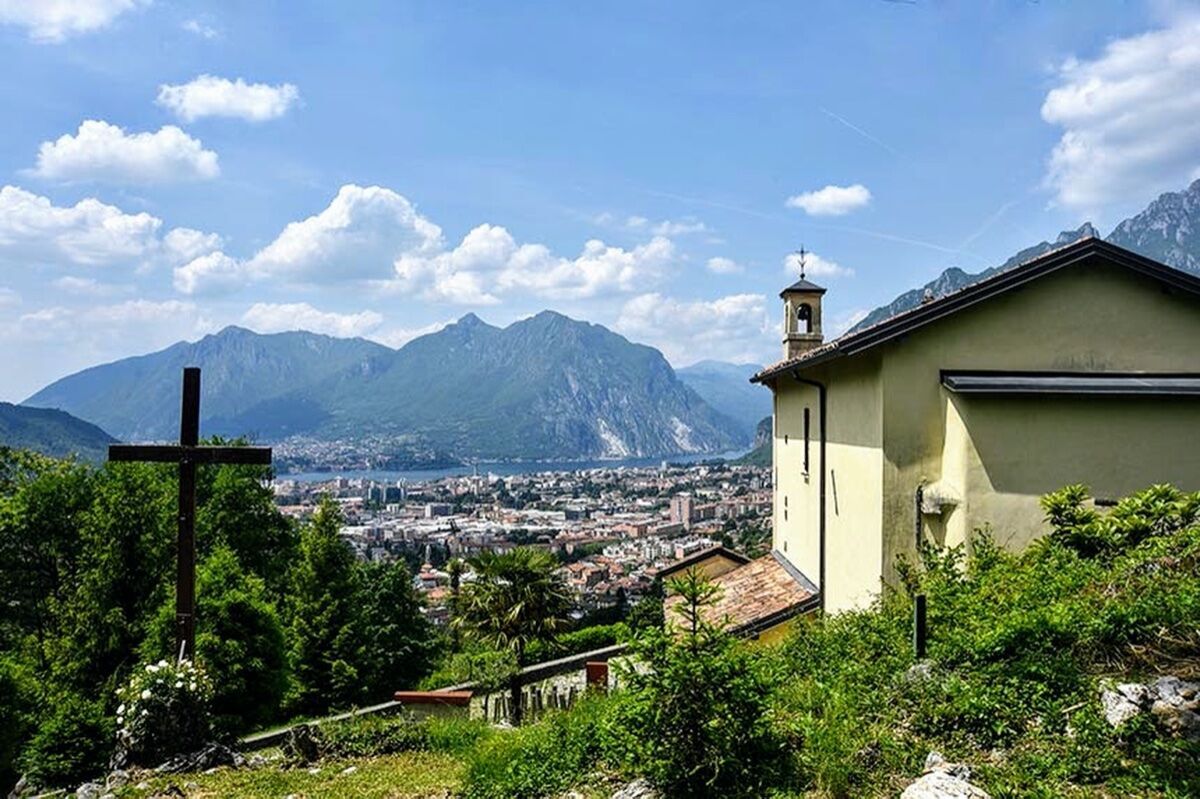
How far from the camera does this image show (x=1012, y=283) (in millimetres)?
9867

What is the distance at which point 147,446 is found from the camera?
31.3 ft

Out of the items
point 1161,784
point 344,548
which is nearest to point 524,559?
point 344,548

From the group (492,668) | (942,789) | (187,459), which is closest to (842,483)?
(942,789)

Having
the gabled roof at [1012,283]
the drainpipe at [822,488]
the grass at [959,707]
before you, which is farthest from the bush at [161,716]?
the drainpipe at [822,488]

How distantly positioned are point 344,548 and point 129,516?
21.9ft

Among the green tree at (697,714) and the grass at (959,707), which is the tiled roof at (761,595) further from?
the green tree at (697,714)

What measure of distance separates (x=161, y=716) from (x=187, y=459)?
3296 mm

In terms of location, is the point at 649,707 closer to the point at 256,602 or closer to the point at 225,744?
the point at 225,744

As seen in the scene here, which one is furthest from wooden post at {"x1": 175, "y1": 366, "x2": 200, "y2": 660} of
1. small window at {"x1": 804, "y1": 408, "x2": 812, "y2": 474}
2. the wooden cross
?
small window at {"x1": 804, "y1": 408, "x2": 812, "y2": 474}

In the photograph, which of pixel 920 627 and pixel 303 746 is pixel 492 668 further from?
pixel 920 627

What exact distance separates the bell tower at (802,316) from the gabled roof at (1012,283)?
28.5 ft

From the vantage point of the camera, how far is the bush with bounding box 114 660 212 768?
8.06 meters

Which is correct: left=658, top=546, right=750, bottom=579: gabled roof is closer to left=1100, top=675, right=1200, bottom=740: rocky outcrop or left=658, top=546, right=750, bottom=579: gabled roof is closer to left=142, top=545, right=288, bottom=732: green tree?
left=142, top=545, right=288, bottom=732: green tree

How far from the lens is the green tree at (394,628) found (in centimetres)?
2630
